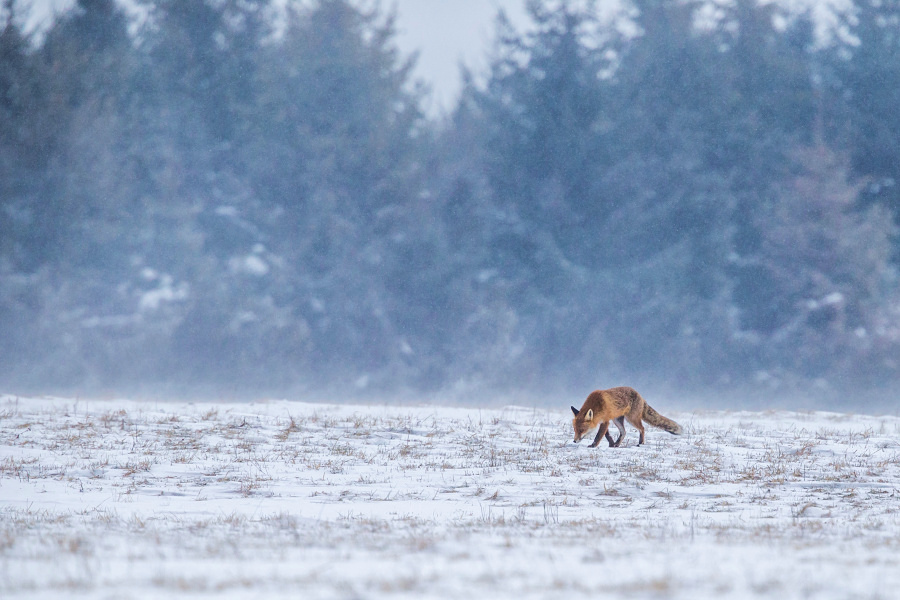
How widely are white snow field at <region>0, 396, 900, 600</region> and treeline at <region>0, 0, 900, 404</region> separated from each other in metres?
18.7

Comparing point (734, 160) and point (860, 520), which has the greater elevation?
point (734, 160)

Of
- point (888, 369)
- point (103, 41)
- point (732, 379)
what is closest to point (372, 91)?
point (103, 41)

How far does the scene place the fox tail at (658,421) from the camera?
14.2 metres

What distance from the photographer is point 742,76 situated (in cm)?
3756

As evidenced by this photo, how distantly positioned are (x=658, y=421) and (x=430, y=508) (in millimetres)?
5830

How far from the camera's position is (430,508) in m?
9.57

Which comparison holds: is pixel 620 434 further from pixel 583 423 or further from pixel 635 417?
pixel 583 423

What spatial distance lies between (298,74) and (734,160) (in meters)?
18.0

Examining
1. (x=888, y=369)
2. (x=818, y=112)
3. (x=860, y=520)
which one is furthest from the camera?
(x=818, y=112)

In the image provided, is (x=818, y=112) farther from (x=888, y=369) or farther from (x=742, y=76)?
(x=888, y=369)

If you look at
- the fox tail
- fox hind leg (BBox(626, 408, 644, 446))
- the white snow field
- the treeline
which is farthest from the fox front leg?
the treeline

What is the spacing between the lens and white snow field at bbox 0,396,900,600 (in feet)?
18.5

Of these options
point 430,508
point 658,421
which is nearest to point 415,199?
point 658,421

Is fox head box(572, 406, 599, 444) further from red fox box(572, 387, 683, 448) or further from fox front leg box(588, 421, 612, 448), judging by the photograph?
fox front leg box(588, 421, 612, 448)
